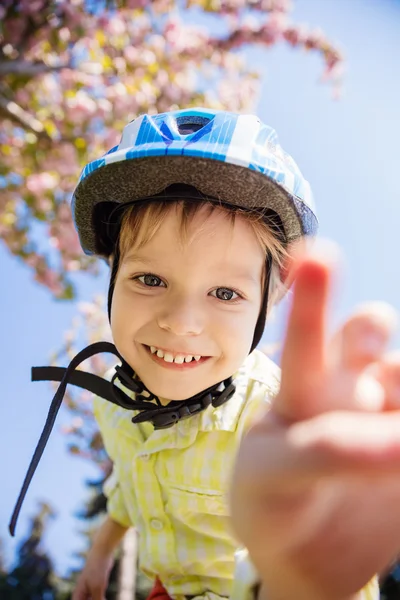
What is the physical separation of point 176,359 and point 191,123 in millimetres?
788

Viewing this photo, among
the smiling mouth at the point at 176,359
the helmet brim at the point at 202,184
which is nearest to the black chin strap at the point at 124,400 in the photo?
the smiling mouth at the point at 176,359

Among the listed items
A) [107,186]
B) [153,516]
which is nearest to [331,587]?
[153,516]

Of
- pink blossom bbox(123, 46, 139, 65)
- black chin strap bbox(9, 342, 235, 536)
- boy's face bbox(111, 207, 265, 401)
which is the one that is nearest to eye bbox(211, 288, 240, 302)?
boy's face bbox(111, 207, 265, 401)


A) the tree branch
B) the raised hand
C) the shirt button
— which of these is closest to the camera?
the raised hand

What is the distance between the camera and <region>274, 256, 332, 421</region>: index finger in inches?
23.3

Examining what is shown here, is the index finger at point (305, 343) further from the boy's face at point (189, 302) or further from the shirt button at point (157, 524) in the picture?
the shirt button at point (157, 524)

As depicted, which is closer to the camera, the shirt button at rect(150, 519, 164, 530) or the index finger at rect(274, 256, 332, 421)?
the index finger at rect(274, 256, 332, 421)

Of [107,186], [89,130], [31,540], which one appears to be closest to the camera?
[107,186]

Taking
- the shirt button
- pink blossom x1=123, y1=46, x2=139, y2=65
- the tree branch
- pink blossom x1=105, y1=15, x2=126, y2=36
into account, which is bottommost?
the shirt button

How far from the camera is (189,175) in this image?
4.61 feet

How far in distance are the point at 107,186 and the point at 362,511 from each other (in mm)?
1248

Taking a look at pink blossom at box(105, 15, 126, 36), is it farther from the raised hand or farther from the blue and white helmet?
the raised hand

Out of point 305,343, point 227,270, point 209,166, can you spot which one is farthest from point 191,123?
point 305,343

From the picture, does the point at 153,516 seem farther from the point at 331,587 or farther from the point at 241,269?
the point at 331,587
